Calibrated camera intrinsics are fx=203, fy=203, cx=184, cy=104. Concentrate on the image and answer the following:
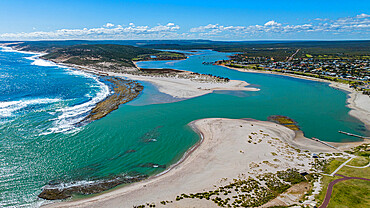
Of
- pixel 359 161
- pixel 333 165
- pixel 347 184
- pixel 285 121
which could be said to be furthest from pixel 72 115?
pixel 359 161

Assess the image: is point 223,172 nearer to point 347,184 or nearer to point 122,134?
point 347,184

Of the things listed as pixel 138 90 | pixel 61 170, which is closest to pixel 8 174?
pixel 61 170

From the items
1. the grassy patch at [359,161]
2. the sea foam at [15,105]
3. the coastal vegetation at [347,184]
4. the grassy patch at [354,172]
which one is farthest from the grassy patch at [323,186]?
the sea foam at [15,105]

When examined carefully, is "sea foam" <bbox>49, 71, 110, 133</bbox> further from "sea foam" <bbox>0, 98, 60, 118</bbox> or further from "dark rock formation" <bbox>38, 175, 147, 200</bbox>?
"dark rock formation" <bbox>38, 175, 147, 200</bbox>

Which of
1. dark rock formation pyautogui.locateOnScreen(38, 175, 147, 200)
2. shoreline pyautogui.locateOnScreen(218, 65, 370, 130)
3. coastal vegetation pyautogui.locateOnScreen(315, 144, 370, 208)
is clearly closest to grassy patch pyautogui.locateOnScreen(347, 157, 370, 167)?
coastal vegetation pyautogui.locateOnScreen(315, 144, 370, 208)

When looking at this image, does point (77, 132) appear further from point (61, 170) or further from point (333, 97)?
point (333, 97)

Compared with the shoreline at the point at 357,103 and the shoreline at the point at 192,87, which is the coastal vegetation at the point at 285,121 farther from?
the shoreline at the point at 192,87
